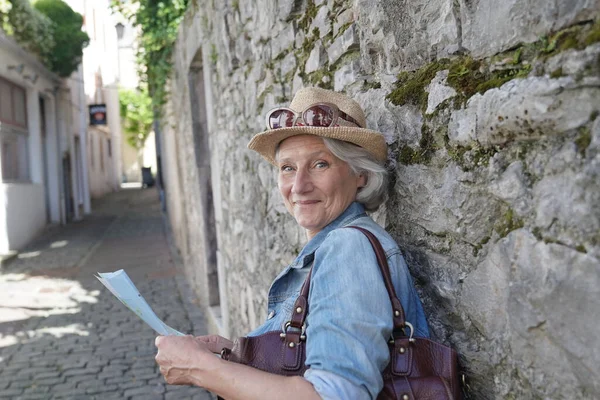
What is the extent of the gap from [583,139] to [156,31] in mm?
7900

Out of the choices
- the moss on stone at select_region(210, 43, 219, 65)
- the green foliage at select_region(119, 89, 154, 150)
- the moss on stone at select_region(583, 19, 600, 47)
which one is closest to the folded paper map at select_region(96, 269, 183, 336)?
the moss on stone at select_region(583, 19, 600, 47)

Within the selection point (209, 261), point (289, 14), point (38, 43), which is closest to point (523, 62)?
point (289, 14)

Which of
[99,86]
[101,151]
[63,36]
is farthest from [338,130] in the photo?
[101,151]

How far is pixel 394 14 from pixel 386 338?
932mm

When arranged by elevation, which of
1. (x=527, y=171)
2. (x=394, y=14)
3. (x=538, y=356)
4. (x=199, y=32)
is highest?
(x=199, y=32)

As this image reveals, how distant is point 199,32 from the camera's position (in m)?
5.31

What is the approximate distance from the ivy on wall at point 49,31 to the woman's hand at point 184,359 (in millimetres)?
11860

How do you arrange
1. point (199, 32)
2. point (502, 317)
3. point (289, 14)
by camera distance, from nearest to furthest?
1. point (502, 317)
2. point (289, 14)
3. point (199, 32)

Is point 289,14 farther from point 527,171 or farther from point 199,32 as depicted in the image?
point 199,32

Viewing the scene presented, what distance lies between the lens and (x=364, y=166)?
68.0 inches

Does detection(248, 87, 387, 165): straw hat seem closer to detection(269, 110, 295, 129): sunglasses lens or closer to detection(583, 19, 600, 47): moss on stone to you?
detection(269, 110, 295, 129): sunglasses lens

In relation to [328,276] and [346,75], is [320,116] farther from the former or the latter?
[328,276]

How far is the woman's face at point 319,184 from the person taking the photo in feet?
5.70

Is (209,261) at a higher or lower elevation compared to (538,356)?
lower
